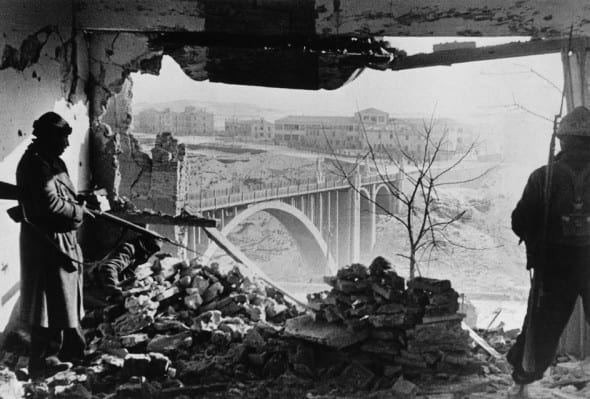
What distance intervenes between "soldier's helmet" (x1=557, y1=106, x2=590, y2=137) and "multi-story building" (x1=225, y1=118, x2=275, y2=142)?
23.7 metres

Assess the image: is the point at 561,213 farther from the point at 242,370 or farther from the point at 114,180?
the point at 114,180

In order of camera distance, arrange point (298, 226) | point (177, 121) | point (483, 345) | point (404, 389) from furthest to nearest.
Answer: point (298, 226), point (177, 121), point (483, 345), point (404, 389)

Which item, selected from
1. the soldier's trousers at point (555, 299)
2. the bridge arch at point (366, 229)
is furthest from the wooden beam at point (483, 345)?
the bridge arch at point (366, 229)

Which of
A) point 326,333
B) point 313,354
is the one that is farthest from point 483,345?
point 313,354

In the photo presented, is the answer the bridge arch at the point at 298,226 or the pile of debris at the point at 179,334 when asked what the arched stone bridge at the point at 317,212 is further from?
the pile of debris at the point at 179,334

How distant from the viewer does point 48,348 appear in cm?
417

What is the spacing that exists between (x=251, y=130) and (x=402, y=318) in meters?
24.8

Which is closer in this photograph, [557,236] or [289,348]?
[557,236]

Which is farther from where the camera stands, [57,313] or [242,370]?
[242,370]

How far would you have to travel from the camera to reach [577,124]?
3578 millimetres

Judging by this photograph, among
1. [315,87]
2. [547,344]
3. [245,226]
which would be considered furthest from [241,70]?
[245,226]

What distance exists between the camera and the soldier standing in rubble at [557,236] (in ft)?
11.7

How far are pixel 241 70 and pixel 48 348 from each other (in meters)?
2.76

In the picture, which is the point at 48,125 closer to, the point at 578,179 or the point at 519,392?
the point at 578,179
